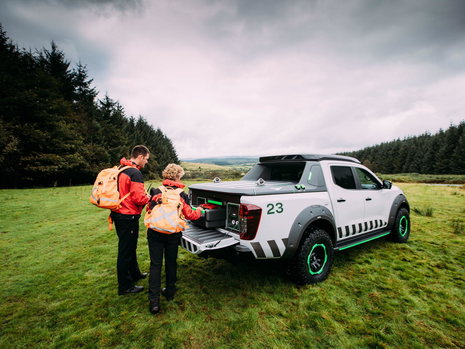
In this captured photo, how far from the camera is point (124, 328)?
7.86 feet

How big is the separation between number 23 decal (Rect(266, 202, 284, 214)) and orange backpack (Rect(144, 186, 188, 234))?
109 cm

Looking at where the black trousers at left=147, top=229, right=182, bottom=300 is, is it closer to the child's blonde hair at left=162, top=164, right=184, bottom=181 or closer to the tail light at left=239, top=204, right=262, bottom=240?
the child's blonde hair at left=162, top=164, right=184, bottom=181

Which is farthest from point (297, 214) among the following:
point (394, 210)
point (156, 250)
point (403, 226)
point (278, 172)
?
point (403, 226)

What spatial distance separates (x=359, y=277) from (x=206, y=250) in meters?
2.64

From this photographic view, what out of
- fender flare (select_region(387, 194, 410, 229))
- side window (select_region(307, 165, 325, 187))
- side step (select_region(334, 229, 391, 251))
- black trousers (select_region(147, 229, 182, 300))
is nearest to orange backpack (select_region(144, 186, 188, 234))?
black trousers (select_region(147, 229, 182, 300))

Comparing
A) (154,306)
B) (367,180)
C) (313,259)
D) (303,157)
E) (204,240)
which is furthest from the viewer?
(367,180)

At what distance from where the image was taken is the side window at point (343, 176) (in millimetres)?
3697

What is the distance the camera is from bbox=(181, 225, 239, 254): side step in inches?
101

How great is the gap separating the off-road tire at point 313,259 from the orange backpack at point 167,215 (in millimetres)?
1680

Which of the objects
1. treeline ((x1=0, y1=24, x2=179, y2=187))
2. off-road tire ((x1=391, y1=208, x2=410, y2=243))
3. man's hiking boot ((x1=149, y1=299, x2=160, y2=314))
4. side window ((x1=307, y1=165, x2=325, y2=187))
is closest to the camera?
man's hiking boot ((x1=149, y1=299, x2=160, y2=314))

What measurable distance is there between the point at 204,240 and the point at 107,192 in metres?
1.36

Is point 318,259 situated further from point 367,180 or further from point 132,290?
point 132,290

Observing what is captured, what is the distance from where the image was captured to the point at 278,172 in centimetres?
434

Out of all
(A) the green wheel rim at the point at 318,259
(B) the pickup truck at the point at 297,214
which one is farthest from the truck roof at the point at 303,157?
(A) the green wheel rim at the point at 318,259
